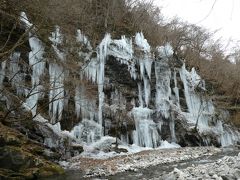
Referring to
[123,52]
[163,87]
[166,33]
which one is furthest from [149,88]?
[166,33]

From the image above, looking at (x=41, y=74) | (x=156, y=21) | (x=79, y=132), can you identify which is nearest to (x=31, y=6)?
(x=41, y=74)

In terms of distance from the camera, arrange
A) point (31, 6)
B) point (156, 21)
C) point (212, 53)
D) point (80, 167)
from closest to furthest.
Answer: point (31, 6) → point (80, 167) → point (156, 21) → point (212, 53)

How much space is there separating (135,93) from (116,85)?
1377 millimetres

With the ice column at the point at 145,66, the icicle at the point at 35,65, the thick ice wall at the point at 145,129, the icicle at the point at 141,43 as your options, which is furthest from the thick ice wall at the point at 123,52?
the icicle at the point at 35,65

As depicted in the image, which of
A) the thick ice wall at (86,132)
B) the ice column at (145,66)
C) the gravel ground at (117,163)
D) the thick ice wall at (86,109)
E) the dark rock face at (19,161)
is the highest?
the ice column at (145,66)

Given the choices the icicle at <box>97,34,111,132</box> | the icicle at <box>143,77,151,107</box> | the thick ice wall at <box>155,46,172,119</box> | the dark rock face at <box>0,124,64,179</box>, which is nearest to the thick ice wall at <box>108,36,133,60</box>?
the icicle at <box>97,34,111,132</box>

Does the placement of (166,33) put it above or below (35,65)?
above

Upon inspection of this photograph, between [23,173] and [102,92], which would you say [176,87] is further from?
[23,173]

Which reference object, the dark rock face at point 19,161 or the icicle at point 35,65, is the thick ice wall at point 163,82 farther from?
the dark rock face at point 19,161

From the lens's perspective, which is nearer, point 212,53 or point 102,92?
point 102,92

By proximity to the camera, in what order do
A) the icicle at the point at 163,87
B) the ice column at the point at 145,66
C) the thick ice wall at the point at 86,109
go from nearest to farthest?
the thick ice wall at the point at 86,109 → the ice column at the point at 145,66 → the icicle at the point at 163,87

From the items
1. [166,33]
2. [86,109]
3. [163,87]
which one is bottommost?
[86,109]

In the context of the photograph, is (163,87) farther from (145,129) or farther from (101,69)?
(101,69)

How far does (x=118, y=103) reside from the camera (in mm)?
19719
